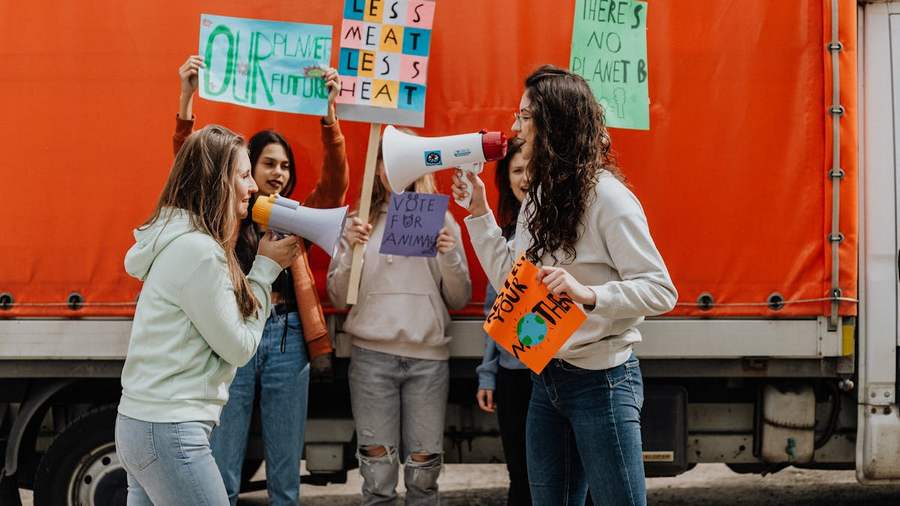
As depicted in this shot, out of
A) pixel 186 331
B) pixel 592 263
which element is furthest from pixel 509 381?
pixel 186 331

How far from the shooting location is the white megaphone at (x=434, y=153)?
4.21 m

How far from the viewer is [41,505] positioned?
5266mm

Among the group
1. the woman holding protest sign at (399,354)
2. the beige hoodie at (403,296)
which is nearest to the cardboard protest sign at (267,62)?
the woman holding protest sign at (399,354)

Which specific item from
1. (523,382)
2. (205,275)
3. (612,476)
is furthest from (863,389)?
(205,275)

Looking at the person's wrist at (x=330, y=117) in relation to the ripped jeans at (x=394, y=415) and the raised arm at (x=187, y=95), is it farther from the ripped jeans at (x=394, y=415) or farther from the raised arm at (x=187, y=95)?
the ripped jeans at (x=394, y=415)

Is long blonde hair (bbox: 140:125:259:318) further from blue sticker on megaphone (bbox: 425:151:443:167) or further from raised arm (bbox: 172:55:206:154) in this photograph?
raised arm (bbox: 172:55:206:154)

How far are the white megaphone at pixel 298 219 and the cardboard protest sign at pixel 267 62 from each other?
1070 millimetres

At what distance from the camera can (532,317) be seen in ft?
11.2

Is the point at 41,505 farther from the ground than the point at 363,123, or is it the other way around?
the point at 363,123

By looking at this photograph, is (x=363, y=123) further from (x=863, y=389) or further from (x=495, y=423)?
(x=863, y=389)

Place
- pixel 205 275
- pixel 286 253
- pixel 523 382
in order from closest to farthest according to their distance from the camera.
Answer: pixel 205 275 < pixel 286 253 < pixel 523 382

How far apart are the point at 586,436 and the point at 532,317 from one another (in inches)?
16.4

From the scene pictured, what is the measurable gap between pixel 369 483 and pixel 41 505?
1.66m

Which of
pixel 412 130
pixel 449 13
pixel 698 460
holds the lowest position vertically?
pixel 698 460
